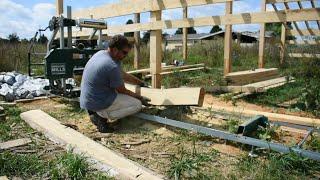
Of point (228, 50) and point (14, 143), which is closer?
point (14, 143)

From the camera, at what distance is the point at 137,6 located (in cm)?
751

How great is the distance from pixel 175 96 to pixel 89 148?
1578mm

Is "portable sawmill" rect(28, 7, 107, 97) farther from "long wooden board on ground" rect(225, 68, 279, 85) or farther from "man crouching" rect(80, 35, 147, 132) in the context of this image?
"long wooden board on ground" rect(225, 68, 279, 85)

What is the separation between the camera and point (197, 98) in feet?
16.3

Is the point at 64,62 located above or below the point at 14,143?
above

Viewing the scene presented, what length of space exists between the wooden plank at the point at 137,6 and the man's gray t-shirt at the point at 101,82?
2361 millimetres

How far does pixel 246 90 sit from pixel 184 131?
3062 mm

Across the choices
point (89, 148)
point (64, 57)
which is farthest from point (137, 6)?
point (89, 148)

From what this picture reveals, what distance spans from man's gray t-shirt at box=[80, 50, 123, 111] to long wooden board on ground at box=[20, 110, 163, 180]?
19.5 inches

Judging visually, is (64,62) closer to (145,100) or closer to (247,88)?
(145,100)

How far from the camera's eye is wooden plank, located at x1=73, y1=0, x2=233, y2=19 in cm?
682

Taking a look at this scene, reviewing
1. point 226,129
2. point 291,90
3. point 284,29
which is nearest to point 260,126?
point 226,129

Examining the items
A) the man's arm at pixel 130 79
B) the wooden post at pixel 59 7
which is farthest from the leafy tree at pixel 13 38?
the man's arm at pixel 130 79

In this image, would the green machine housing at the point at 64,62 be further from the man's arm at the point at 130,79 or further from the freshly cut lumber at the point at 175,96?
the freshly cut lumber at the point at 175,96
